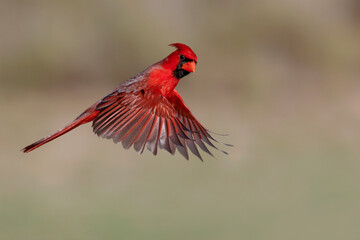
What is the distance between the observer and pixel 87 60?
3529 mm

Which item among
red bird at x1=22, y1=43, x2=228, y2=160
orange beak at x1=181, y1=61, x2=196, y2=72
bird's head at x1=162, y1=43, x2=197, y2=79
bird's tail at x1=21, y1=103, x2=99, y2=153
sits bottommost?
bird's tail at x1=21, y1=103, x2=99, y2=153

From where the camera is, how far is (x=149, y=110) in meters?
1.40

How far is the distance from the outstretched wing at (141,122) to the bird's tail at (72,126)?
2 cm

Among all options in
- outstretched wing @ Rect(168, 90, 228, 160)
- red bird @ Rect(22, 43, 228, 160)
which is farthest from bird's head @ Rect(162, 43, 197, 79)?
outstretched wing @ Rect(168, 90, 228, 160)

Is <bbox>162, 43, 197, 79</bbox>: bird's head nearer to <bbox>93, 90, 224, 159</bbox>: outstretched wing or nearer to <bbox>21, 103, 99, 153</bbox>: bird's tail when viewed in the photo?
<bbox>93, 90, 224, 159</bbox>: outstretched wing

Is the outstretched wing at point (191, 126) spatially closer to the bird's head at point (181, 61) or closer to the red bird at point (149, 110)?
the red bird at point (149, 110)

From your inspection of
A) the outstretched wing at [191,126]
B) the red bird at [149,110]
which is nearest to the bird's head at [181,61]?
the red bird at [149,110]

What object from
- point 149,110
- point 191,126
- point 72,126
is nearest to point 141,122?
point 149,110

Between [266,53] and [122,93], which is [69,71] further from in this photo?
[122,93]

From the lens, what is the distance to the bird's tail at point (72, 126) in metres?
1.16

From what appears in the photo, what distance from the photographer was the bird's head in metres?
1.34

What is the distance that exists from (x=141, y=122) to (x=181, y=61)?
0.55ft

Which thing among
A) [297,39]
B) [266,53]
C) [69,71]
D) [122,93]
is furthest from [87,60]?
[122,93]

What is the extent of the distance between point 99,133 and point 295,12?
357cm
